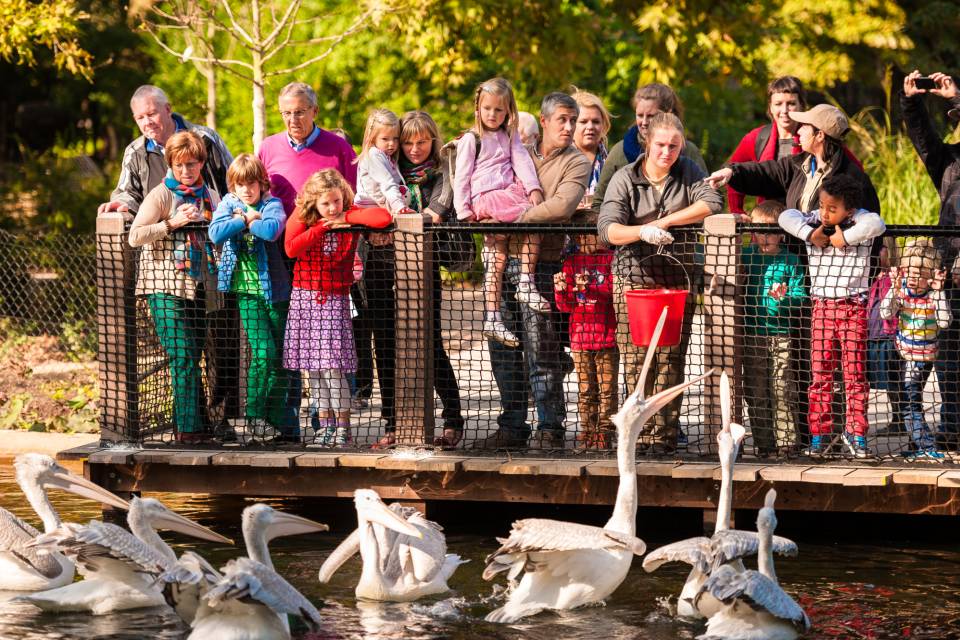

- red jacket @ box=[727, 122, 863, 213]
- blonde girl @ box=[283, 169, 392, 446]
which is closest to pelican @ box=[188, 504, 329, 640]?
blonde girl @ box=[283, 169, 392, 446]

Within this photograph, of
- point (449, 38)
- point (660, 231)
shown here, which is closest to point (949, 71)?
point (449, 38)

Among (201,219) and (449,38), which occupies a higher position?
(449,38)

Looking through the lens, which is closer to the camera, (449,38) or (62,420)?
(62,420)

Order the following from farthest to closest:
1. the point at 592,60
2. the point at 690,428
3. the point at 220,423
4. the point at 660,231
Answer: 1. the point at 592,60
2. the point at 690,428
3. the point at 220,423
4. the point at 660,231

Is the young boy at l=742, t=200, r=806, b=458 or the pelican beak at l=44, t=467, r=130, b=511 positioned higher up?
the young boy at l=742, t=200, r=806, b=458

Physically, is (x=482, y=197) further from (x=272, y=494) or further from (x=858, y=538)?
(x=858, y=538)

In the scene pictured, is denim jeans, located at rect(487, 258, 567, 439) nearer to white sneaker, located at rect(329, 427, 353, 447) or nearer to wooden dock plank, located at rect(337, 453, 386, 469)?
wooden dock plank, located at rect(337, 453, 386, 469)

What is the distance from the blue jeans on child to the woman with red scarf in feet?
12.3

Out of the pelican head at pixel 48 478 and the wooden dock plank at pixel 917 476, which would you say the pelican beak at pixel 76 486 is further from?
the wooden dock plank at pixel 917 476

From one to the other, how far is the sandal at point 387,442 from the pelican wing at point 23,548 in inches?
72.5

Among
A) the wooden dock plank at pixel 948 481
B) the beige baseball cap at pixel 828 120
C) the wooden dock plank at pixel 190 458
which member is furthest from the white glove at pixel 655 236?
the wooden dock plank at pixel 190 458

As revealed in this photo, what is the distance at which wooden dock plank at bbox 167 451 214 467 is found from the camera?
8.05 metres

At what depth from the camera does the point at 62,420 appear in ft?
34.6

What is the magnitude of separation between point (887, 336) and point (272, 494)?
342cm
